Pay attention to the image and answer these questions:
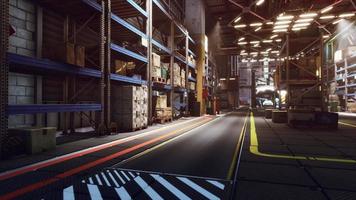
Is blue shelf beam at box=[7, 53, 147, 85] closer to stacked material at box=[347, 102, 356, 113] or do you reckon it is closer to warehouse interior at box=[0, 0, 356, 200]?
warehouse interior at box=[0, 0, 356, 200]

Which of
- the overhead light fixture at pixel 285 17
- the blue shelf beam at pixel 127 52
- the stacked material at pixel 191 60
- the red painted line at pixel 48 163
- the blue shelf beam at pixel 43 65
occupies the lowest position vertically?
the red painted line at pixel 48 163

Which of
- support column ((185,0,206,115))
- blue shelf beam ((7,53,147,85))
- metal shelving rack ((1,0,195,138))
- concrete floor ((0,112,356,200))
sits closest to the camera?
concrete floor ((0,112,356,200))

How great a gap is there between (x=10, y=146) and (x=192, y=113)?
13.8m

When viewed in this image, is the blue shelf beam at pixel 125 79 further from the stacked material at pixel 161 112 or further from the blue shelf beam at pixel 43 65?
the stacked material at pixel 161 112

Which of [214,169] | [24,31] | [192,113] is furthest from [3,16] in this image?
→ [192,113]

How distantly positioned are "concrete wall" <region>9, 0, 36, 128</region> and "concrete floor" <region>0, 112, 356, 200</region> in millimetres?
2044

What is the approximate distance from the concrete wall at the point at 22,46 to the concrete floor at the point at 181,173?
2.04 m

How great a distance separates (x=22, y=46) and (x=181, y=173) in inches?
240

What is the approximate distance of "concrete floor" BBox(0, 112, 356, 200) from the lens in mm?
2863

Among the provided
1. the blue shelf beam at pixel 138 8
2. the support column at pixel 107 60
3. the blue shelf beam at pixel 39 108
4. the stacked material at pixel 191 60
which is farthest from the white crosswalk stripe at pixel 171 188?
the stacked material at pixel 191 60

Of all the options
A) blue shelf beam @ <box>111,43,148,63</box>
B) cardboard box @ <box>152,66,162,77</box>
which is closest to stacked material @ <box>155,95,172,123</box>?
cardboard box @ <box>152,66,162,77</box>

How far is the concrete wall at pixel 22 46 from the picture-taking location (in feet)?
20.7

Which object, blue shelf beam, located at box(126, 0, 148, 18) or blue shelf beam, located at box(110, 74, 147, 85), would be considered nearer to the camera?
blue shelf beam, located at box(110, 74, 147, 85)

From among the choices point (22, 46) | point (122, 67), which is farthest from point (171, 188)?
point (122, 67)
